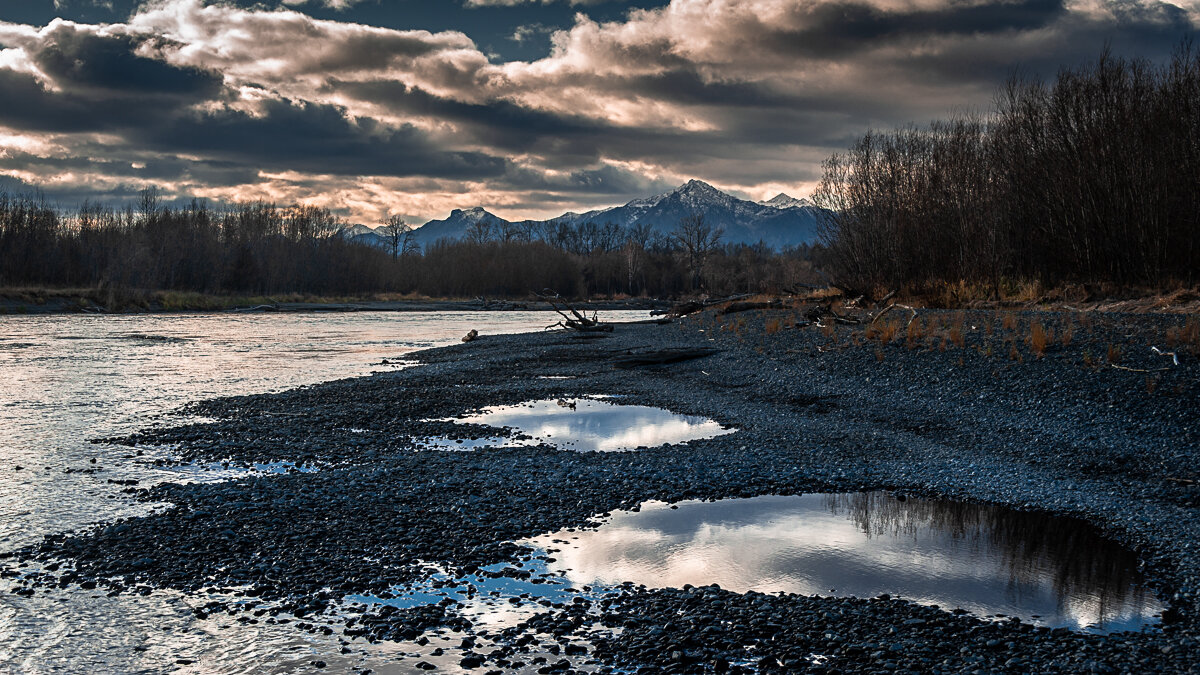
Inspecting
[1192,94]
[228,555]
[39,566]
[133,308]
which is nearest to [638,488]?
[228,555]

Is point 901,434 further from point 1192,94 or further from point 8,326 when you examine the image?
point 8,326

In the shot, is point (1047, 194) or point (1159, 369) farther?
point (1047, 194)

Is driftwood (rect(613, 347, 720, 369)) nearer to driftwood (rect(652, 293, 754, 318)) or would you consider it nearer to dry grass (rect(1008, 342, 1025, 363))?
dry grass (rect(1008, 342, 1025, 363))

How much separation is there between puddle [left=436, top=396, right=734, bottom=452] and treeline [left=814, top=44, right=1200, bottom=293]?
1877 centimetres

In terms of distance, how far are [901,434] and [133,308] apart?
69.5m

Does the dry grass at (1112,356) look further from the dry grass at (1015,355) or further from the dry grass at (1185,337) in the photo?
the dry grass at (1015,355)

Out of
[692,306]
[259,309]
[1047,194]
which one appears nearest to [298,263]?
[259,309]

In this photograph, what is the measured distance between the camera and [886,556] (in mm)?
6852

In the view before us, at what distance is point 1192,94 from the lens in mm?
24078

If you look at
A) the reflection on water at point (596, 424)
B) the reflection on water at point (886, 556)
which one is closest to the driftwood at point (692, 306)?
the reflection on water at point (596, 424)

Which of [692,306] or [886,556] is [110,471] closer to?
[886,556]

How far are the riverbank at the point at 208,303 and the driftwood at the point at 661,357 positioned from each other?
55.2m

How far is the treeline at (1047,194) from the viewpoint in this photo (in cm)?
2380

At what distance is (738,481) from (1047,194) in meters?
23.5
